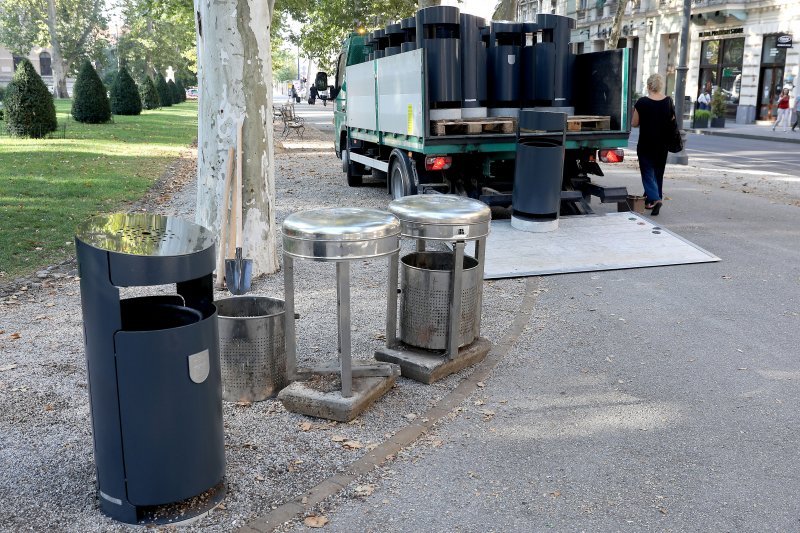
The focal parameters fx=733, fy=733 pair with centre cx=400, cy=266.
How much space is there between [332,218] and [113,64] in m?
80.8

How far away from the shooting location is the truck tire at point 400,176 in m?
9.70

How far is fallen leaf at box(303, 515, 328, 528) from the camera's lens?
3104 millimetres

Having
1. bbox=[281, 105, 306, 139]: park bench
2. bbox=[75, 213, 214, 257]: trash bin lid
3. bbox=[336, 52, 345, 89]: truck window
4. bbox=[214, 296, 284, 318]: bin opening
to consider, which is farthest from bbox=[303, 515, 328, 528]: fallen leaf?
bbox=[281, 105, 306, 139]: park bench

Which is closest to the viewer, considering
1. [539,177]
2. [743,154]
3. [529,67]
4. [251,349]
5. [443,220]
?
[251,349]

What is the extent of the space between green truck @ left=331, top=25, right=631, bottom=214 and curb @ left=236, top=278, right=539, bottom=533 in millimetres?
3826

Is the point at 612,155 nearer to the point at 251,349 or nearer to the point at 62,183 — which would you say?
the point at 251,349

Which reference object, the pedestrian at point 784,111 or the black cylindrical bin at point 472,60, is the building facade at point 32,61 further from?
the black cylindrical bin at point 472,60

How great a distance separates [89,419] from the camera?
13.4 feet

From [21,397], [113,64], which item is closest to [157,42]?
[113,64]

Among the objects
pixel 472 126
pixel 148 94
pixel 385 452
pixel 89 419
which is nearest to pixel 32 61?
pixel 148 94

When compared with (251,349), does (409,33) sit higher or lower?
higher

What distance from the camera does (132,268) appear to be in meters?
2.84

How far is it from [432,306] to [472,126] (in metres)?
4.63

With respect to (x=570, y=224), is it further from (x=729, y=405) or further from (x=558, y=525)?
(x=558, y=525)
